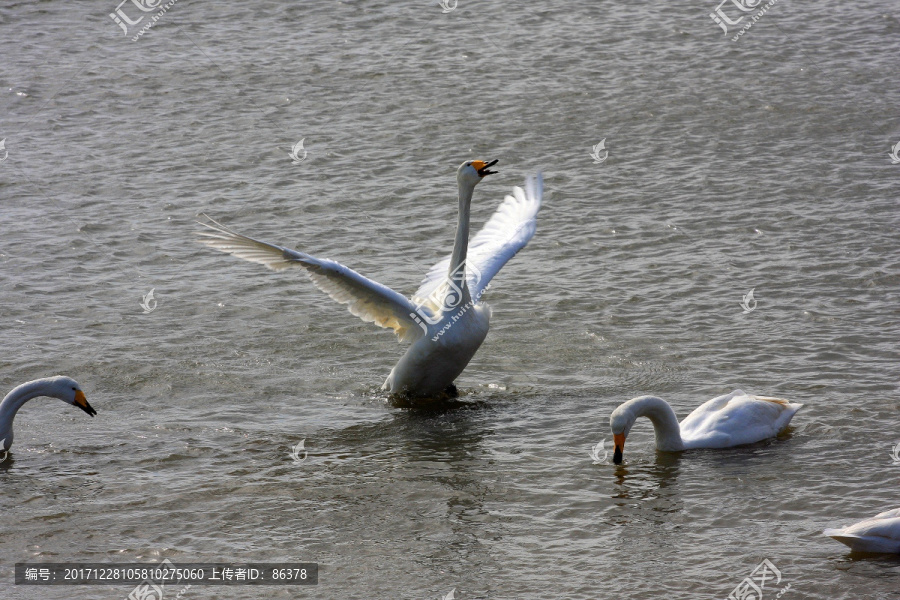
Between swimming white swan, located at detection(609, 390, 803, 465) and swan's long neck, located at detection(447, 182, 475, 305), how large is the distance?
1836 millimetres

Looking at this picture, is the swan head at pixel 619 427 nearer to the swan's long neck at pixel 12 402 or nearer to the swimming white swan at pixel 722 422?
the swimming white swan at pixel 722 422

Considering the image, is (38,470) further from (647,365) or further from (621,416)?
(647,365)

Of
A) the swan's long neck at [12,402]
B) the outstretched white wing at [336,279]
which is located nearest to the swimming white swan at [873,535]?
the outstretched white wing at [336,279]

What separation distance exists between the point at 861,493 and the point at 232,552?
424 centimetres

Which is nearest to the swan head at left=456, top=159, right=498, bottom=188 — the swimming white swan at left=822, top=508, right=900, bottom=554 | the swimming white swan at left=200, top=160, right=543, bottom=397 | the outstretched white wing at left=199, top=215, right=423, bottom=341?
the swimming white swan at left=200, top=160, right=543, bottom=397

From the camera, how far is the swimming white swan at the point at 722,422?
879 centimetres

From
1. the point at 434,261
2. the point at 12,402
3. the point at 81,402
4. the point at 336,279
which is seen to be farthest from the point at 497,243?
the point at 12,402

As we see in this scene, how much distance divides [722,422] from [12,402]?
5445mm

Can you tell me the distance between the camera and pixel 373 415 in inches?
396

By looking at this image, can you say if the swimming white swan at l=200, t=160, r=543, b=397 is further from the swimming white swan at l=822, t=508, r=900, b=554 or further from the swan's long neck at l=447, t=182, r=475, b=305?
the swimming white swan at l=822, t=508, r=900, b=554

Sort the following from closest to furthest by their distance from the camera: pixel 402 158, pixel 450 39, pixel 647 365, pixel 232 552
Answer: pixel 232 552 < pixel 647 365 < pixel 402 158 < pixel 450 39

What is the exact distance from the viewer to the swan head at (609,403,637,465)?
8609 millimetres

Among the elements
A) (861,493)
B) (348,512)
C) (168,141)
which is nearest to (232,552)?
(348,512)

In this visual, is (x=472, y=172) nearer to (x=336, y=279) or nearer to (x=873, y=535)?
(x=336, y=279)
